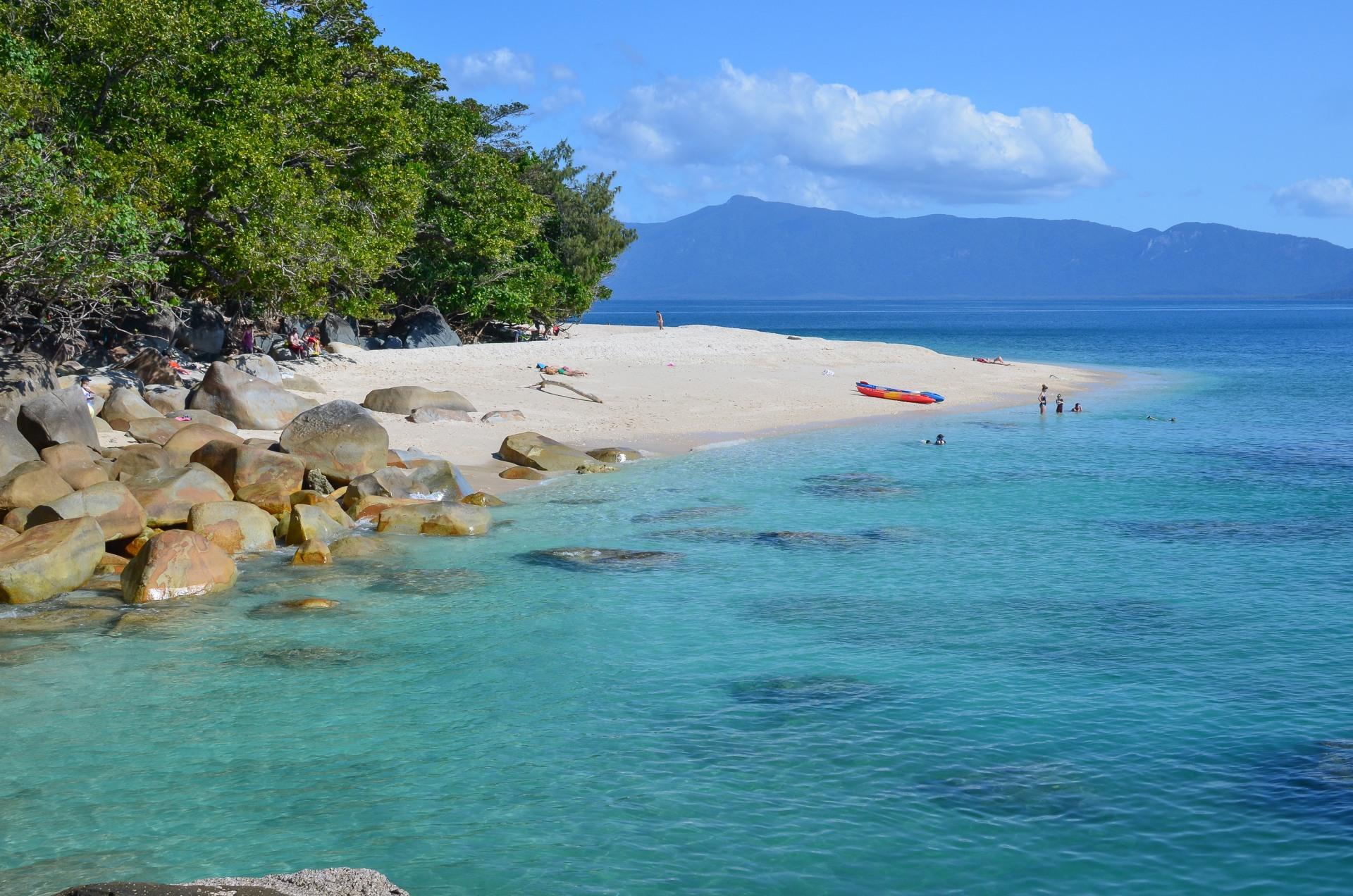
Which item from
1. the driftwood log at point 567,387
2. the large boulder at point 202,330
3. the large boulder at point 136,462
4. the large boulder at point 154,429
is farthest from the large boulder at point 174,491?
the driftwood log at point 567,387

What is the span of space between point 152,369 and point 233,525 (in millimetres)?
13618

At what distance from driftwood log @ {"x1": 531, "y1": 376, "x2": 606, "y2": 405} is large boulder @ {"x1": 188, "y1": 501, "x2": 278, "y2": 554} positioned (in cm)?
1736

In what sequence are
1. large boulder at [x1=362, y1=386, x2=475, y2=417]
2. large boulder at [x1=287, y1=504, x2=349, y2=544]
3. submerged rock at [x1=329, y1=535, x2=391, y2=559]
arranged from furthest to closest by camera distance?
large boulder at [x1=362, y1=386, x2=475, y2=417]
large boulder at [x1=287, y1=504, x2=349, y2=544]
submerged rock at [x1=329, y1=535, x2=391, y2=559]

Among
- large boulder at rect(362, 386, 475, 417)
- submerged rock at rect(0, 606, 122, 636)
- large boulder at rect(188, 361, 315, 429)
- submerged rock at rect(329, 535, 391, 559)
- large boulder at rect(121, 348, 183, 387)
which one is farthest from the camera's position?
large boulder at rect(362, 386, 475, 417)

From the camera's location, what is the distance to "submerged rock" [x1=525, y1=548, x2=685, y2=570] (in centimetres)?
1794

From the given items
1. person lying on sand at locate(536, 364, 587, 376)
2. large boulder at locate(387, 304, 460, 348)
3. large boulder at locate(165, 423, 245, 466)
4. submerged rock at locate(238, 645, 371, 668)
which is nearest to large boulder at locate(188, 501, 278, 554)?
large boulder at locate(165, 423, 245, 466)

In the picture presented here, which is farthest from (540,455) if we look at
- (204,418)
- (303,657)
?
(303,657)

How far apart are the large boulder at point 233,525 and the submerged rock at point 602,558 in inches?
170

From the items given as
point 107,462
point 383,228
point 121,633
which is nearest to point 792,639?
point 121,633

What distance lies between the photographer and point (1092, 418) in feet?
125

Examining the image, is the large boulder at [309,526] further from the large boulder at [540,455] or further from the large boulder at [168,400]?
the large boulder at [168,400]

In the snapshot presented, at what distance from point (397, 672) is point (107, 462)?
10.2 m

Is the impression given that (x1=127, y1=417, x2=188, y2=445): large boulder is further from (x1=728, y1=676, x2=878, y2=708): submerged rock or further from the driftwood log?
(x1=728, y1=676, x2=878, y2=708): submerged rock

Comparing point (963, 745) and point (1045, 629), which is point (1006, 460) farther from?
point (963, 745)
